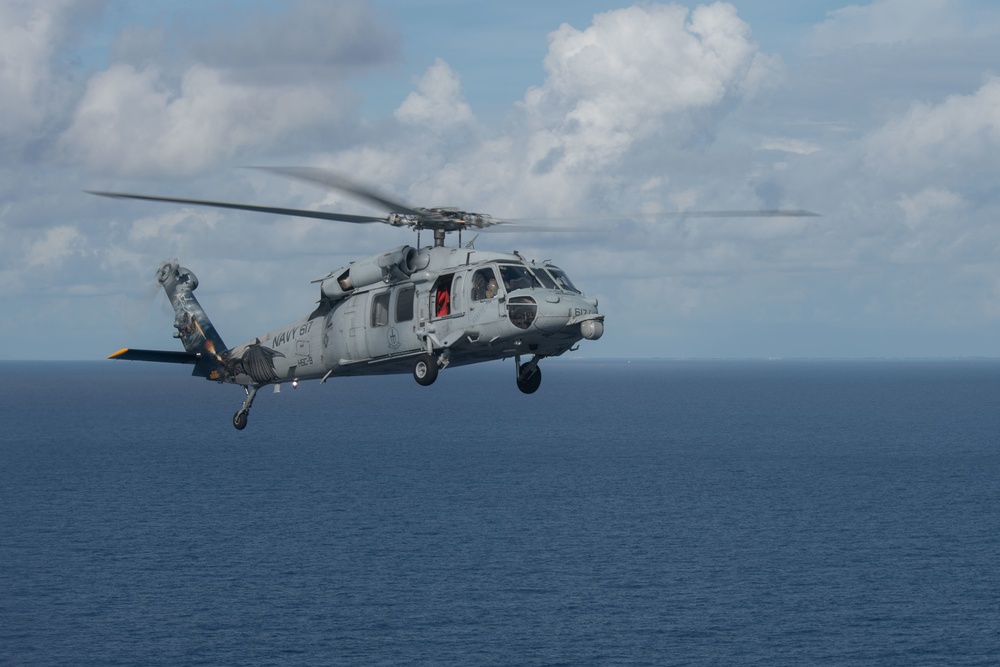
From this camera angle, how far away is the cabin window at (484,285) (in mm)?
32403

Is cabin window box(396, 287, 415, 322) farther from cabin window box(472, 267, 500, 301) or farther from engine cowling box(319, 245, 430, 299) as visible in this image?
cabin window box(472, 267, 500, 301)

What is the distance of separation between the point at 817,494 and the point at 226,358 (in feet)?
554

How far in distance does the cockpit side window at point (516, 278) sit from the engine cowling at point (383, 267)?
291 centimetres

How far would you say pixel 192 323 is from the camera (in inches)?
1773

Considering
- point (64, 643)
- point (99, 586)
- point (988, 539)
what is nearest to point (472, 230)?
point (64, 643)

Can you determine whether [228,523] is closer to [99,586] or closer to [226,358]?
[99,586]

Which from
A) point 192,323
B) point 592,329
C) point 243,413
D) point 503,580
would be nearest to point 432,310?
point 592,329

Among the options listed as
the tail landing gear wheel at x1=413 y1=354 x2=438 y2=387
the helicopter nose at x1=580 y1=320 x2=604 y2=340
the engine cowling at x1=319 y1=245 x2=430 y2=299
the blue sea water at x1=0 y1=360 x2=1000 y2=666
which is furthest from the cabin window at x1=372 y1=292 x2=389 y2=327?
the blue sea water at x1=0 y1=360 x2=1000 y2=666

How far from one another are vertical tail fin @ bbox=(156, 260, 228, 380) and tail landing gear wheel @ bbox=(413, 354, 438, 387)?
42.8 feet

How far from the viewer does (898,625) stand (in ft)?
406

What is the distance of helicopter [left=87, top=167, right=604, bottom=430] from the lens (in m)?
31.3

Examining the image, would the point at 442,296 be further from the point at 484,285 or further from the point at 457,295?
the point at 484,285

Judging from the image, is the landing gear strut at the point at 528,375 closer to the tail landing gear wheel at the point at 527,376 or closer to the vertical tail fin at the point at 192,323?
the tail landing gear wheel at the point at 527,376

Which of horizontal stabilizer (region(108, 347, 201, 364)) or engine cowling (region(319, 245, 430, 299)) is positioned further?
horizontal stabilizer (region(108, 347, 201, 364))
